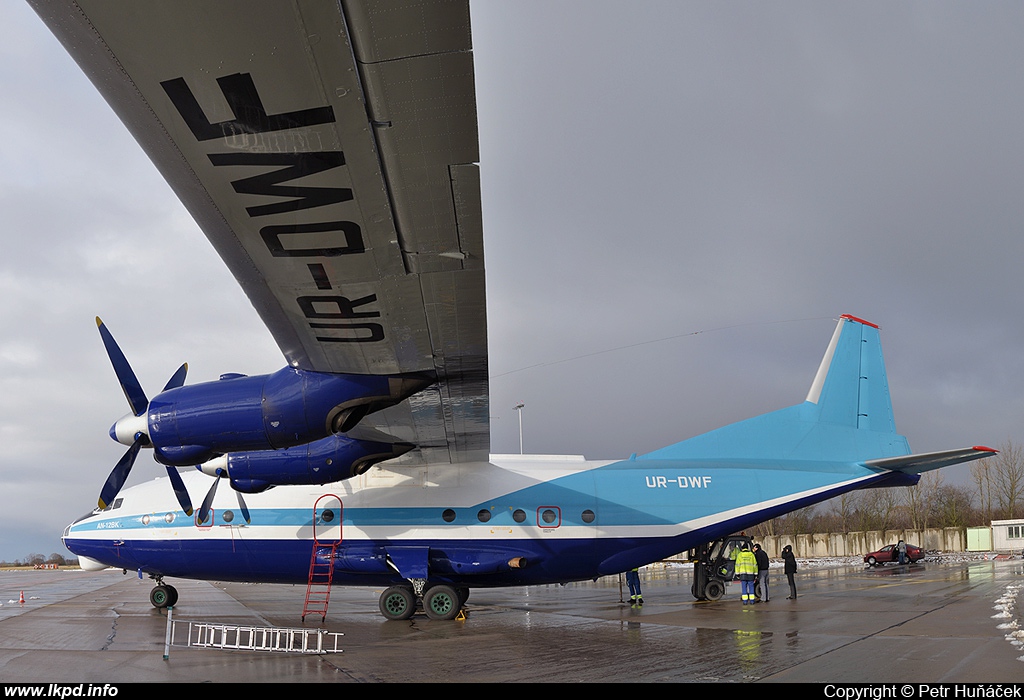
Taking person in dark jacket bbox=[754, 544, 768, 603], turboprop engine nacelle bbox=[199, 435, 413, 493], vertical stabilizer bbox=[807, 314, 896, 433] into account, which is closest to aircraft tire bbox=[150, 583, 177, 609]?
turboprop engine nacelle bbox=[199, 435, 413, 493]

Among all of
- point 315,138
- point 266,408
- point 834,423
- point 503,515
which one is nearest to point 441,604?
point 503,515

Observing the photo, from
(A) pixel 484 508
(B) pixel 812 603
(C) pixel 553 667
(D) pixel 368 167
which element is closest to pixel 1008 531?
(B) pixel 812 603

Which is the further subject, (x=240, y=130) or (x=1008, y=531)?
(x=1008, y=531)

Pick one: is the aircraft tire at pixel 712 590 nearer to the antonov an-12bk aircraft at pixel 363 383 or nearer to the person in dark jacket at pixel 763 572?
the person in dark jacket at pixel 763 572

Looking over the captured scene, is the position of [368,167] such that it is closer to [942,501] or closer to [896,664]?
[896,664]

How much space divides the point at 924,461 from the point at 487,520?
952cm

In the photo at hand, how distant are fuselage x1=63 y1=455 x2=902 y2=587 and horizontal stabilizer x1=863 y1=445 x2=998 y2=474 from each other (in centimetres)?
39

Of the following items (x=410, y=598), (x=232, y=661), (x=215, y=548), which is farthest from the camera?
(x=215, y=548)

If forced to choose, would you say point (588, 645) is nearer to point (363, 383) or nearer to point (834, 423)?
point (363, 383)

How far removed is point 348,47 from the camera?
13.9 ft

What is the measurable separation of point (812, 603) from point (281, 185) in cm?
1581

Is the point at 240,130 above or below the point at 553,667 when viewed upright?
above

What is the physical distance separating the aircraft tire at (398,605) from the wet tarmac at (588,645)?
25 centimetres

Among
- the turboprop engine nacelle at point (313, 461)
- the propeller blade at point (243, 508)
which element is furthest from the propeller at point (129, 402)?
the propeller blade at point (243, 508)
